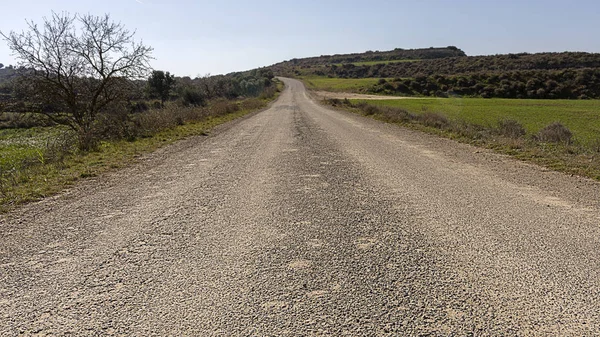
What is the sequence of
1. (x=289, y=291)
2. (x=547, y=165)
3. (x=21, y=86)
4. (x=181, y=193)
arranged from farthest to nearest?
(x=21, y=86)
(x=547, y=165)
(x=181, y=193)
(x=289, y=291)

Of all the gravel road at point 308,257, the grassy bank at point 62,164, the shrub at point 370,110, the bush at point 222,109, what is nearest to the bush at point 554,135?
the gravel road at point 308,257

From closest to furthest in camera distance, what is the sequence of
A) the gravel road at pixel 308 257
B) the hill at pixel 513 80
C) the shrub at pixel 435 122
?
the gravel road at pixel 308 257, the shrub at pixel 435 122, the hill at pixel 513 80

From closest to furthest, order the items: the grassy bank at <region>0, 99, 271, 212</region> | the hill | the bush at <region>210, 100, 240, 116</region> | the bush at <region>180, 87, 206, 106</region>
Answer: the grassy bank at <region>0, 99, 271, 212</region> < the bush at <region>210, 100, 240, 116</region> < the bush at <region>180, 87, 206, 106</region> < the hill

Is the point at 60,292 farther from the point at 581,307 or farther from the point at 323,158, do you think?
the point at 323,158

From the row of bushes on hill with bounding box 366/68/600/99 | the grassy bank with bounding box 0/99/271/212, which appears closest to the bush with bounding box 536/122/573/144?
the grassy bank with bounding box 0/99/271/212

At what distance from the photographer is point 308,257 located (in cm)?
393

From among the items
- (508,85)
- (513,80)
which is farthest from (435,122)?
(513,80)

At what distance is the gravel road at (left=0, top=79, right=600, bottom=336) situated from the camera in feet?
9.37

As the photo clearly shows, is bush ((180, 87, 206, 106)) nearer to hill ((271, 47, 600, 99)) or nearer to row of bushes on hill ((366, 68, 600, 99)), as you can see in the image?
hill ((271, 47, 600, 99))

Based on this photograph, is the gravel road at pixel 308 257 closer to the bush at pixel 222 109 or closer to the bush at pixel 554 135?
the bush at pixel 554 135

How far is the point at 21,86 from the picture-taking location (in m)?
13.3

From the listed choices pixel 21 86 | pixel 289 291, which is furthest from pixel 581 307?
pixel 21 86

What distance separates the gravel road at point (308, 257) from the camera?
286cm

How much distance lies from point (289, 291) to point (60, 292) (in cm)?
189
